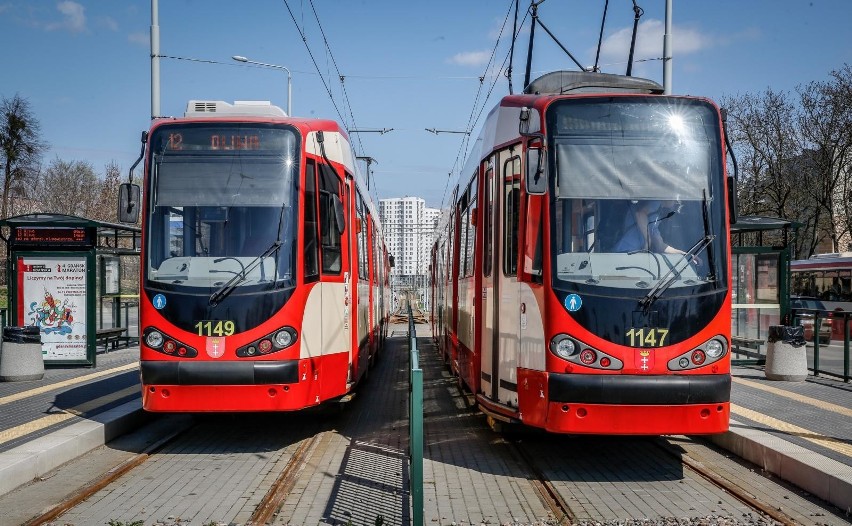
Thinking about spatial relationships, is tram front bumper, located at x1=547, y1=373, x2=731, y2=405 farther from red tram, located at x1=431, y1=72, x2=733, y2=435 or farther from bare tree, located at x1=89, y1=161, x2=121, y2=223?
bare tree, located at x1=89, y1=161, x2=121, y2=223

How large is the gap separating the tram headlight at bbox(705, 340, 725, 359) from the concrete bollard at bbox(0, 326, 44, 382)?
11806 millimetres

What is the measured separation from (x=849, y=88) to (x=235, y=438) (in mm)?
34554

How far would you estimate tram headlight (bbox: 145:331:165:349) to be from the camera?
29.9 feet

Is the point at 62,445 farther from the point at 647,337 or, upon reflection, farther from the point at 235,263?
the point at 647,337

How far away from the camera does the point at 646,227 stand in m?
8.06

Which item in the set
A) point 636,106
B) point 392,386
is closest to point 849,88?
point 392,386

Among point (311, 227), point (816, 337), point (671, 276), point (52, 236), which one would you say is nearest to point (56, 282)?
point (52, 236)

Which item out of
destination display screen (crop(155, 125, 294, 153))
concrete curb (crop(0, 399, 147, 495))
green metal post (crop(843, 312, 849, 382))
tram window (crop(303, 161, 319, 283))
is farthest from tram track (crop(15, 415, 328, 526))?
green metal post (crop(843, 312, 849, 382))

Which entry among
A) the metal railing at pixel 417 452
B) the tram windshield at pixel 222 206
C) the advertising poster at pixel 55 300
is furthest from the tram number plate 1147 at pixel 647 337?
the advertising poster at pixel 55 300

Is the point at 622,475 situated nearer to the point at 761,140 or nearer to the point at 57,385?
the point at 57,385

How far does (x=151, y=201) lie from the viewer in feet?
30.9

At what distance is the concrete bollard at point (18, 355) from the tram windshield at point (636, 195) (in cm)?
1074

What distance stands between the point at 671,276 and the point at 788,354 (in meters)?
8.19

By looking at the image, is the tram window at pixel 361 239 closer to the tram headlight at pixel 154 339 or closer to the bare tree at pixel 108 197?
the tram headlight at pixel 154 339
